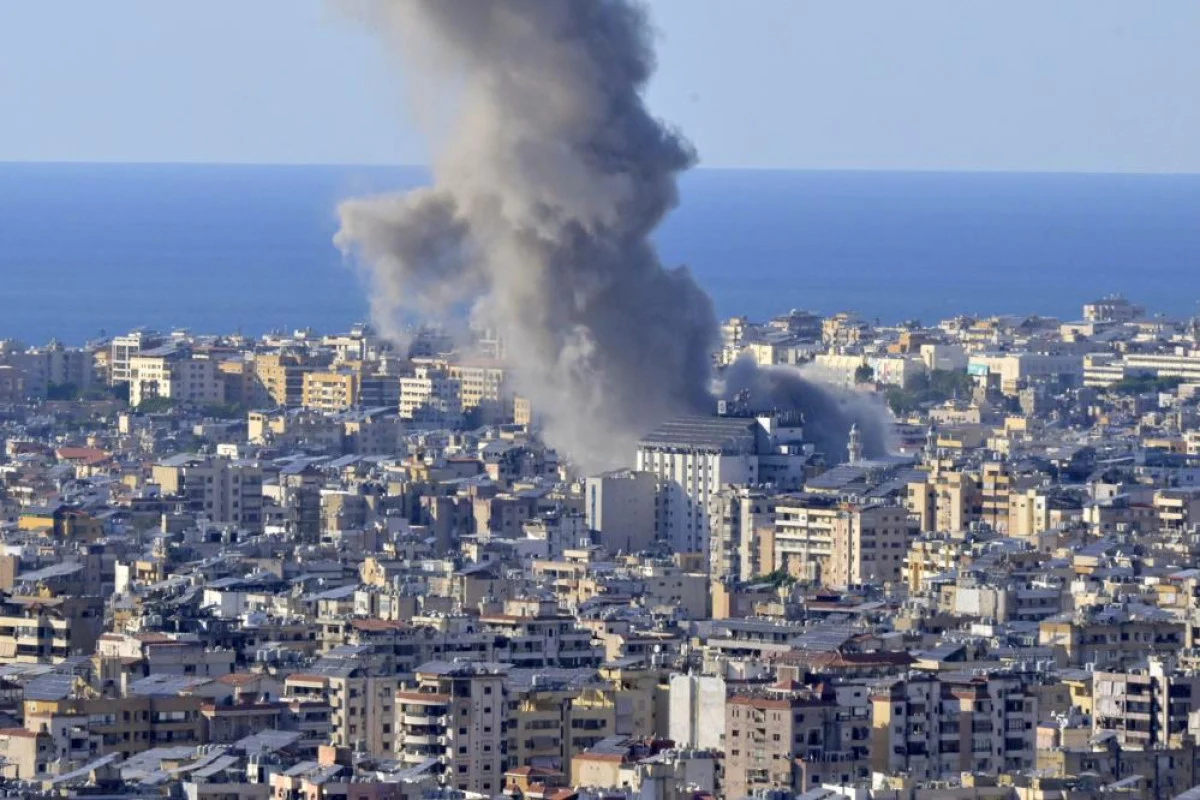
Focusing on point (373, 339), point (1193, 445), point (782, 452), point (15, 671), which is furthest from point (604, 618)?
point (373, 339)

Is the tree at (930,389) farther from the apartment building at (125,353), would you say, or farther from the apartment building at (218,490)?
the apartment building at (218,490)

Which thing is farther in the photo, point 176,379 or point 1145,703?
point 176,379

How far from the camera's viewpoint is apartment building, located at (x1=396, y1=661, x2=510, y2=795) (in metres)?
42.2

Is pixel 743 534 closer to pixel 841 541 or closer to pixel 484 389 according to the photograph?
pixel 841 541

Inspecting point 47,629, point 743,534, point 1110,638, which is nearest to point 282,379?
point 743,534

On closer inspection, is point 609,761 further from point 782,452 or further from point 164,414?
point 164,414

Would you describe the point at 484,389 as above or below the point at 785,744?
above

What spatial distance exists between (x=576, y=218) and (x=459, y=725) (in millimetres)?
33047

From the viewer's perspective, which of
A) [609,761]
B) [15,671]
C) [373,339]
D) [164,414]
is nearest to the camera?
[609,761]

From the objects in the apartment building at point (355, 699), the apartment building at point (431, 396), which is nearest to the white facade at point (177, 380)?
the apartment building at point (431, 396)

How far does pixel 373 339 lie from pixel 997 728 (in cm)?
6656

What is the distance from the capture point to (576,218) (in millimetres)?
75125

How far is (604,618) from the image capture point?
2111 inches

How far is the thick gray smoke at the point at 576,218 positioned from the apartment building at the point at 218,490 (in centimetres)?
454
